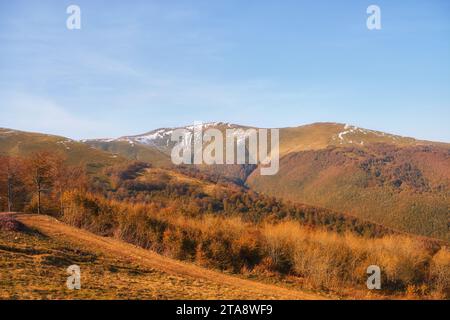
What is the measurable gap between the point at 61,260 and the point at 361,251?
135 feet

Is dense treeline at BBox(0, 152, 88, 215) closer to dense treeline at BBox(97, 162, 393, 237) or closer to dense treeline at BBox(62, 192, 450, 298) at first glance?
dense treeline at BBox(62, 192, 450, 298)

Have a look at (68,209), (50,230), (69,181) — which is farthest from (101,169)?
(50,230)

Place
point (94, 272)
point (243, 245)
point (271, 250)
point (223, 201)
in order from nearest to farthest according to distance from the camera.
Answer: point (94, 272) → point (243, 245) → point (271, 250) → point (223, 201)

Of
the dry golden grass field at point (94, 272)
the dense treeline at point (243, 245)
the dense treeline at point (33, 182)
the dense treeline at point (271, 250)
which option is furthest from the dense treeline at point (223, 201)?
the dry golden grass field at point (94, 272)

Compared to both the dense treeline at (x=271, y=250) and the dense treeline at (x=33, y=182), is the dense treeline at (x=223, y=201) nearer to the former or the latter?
the dense treeline at (x=33, y=182)

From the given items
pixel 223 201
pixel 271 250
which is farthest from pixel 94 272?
pixel 223 201

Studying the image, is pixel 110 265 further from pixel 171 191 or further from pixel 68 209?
pixel 171 191

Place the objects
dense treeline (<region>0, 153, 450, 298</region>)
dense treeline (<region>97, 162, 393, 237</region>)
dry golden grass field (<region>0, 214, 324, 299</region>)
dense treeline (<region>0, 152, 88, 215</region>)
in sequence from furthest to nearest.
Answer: dense treeline (<region>97, 162, 393, 237</region>) < dense treeline (<region>0, 152, 88, 215</region>) < dense treeline (<region>0, 153, 450, 298</region>) < dry golden grass field (<region>0, 214, 324, 299</region>)

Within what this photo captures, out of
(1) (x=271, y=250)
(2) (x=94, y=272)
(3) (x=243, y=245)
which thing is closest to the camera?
(2) (x=94, y=272)

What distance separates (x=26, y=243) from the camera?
93.0ft

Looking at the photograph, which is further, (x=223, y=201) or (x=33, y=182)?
(x=223, y=201)

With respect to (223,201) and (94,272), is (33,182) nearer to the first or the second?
(94,272)

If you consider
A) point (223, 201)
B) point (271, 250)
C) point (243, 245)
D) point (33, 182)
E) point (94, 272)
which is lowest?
point (223, 201)

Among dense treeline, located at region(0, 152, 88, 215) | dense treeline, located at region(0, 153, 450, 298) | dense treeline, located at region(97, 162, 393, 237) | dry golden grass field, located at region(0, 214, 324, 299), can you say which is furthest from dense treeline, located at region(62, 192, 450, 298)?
dense treeline, located at region(97, 162, 393, 237)
